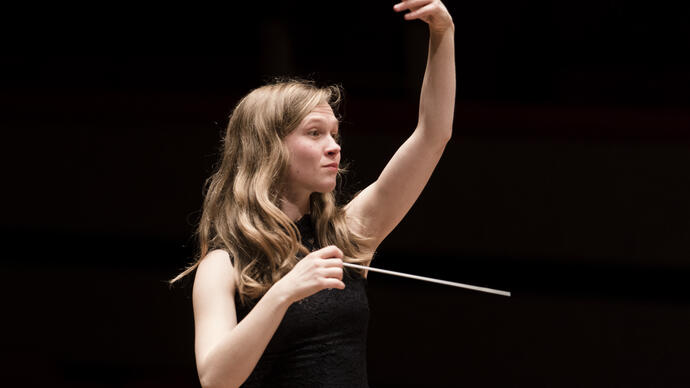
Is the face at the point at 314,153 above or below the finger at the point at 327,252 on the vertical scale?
above

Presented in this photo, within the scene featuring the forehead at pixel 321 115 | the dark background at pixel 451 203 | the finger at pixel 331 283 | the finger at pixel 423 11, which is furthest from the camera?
the dark background at pixel 451 203

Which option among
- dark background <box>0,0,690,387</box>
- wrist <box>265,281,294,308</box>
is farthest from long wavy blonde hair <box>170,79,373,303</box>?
dark background <box>0,0,690,387</box>

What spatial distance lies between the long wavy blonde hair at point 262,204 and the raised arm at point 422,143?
1.7 inches

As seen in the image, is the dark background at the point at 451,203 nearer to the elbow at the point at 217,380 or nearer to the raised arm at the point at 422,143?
the raised arm at the point at 422,143

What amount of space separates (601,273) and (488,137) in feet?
1.57

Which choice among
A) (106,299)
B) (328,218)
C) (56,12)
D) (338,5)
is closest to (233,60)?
(338,5)

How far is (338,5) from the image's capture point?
10.7ft

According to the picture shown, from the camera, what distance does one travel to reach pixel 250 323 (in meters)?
0.99

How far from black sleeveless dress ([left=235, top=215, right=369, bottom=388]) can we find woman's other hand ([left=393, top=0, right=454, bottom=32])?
1.26 feet

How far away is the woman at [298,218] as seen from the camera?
1114 millimetres

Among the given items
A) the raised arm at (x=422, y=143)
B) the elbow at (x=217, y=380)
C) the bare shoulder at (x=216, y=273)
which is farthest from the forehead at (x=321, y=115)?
the elbow at (x=217, y=380)

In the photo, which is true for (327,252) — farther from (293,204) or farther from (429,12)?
(429,12)

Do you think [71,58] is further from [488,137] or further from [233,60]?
[488,137]

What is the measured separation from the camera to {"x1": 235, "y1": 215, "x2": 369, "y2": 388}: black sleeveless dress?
1.12m
